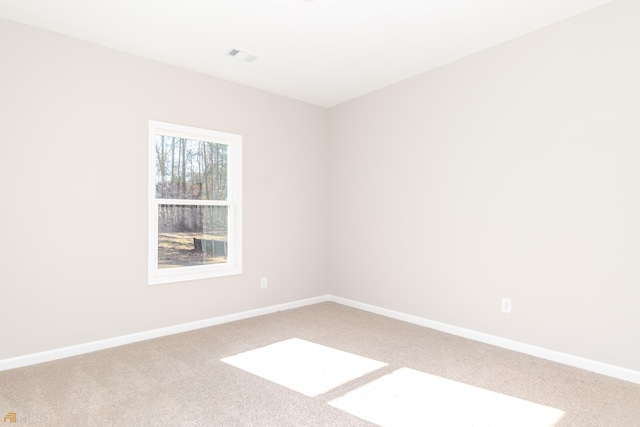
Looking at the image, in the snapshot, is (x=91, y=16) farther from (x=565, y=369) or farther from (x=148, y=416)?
(x=565, y=369)

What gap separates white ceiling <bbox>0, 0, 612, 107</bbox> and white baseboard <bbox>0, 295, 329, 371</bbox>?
2.52m

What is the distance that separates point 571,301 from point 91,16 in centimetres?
414

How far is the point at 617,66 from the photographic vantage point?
2.49m

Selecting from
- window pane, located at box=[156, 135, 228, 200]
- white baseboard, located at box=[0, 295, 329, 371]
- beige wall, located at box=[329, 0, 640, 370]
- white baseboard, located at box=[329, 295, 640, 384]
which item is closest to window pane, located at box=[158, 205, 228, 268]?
window pane, located at box=[156, 135, 228, 200]

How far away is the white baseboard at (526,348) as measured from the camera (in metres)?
2.47

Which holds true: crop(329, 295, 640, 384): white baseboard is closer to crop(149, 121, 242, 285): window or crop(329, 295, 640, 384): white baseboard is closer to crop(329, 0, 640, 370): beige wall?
crop(329, 0, 640, 370): beige wall

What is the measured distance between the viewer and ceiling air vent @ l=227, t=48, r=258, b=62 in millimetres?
3209

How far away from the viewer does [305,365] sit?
2.71 m

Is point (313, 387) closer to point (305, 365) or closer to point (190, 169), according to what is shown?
point (305, 365)

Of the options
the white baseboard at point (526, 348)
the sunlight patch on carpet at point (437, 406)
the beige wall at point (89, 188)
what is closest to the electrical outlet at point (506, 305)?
the white baseboard at point (526, 348)

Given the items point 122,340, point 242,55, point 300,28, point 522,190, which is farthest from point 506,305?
point 122,340

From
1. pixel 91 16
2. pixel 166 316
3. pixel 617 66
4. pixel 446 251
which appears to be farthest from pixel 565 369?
pixel 91 16

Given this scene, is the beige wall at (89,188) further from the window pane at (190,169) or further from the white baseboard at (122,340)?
the window pane at (190,169)

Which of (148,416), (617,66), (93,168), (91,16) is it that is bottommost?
(148,416)
